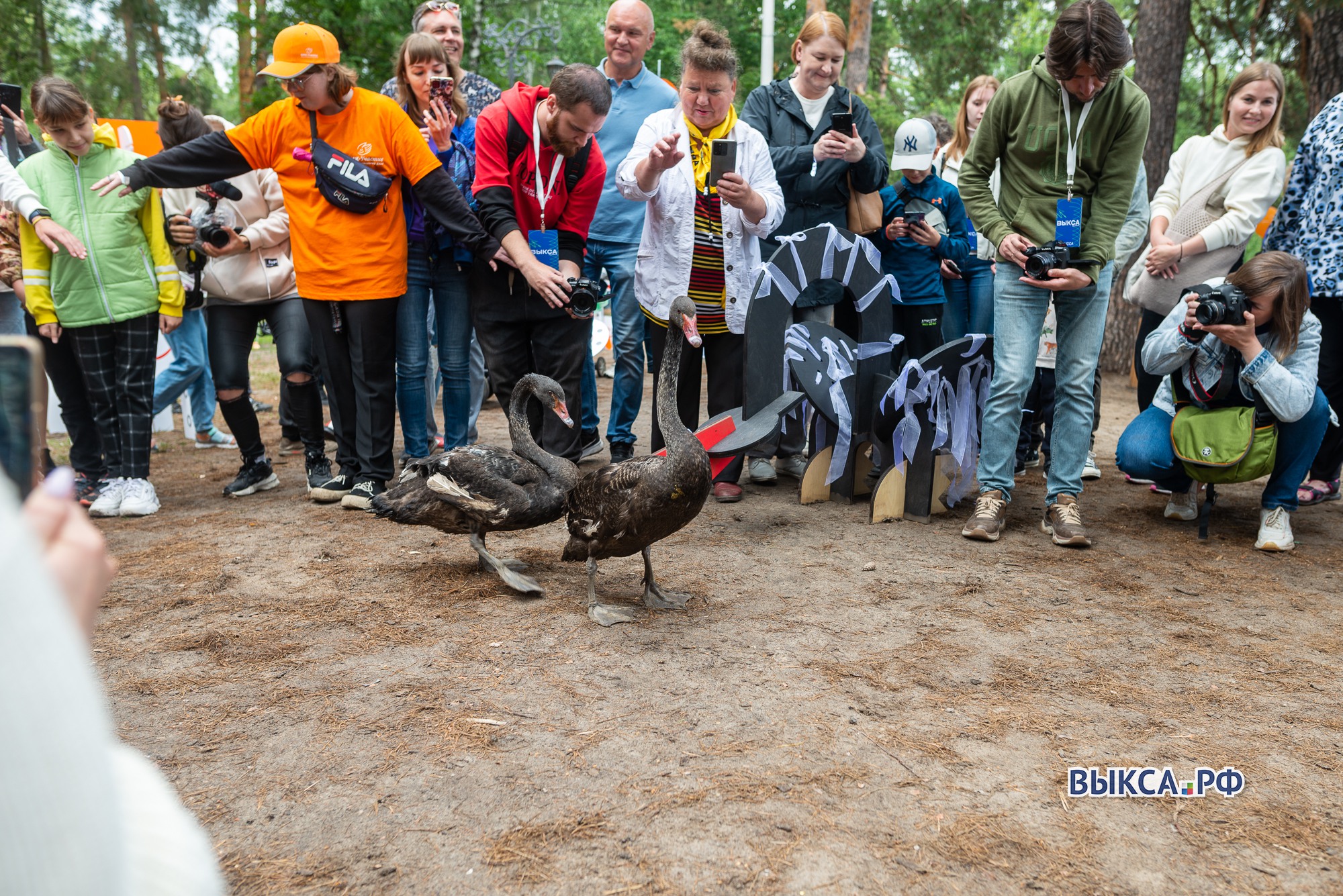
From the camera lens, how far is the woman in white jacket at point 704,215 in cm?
518

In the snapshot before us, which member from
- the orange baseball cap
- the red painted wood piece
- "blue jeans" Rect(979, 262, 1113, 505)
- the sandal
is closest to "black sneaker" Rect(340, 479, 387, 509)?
the red painted wood piece

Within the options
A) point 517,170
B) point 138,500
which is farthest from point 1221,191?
point 138,500

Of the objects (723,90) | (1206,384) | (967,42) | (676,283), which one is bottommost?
(1206,384)

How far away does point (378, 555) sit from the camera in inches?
182

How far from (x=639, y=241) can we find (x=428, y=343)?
5.17ft

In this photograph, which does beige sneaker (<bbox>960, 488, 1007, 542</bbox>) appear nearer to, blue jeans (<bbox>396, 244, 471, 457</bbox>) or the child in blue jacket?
the child in blue jacket

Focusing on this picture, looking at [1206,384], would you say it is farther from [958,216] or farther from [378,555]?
[378,555]

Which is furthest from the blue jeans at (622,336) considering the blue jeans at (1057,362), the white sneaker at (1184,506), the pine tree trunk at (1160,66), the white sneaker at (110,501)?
the pine tree trunk at (1160,66)

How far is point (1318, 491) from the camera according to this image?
5.59 m

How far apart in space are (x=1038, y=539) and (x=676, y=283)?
2.36 metres

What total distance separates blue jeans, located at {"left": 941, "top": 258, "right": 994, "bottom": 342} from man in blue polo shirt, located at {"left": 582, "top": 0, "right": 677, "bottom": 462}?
2.09m

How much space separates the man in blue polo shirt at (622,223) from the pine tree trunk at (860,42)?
10281 millimetres

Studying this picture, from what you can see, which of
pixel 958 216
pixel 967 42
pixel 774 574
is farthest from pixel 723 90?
pixel 967 42

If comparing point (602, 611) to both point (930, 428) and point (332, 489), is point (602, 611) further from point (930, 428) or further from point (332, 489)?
point (332, 489)
